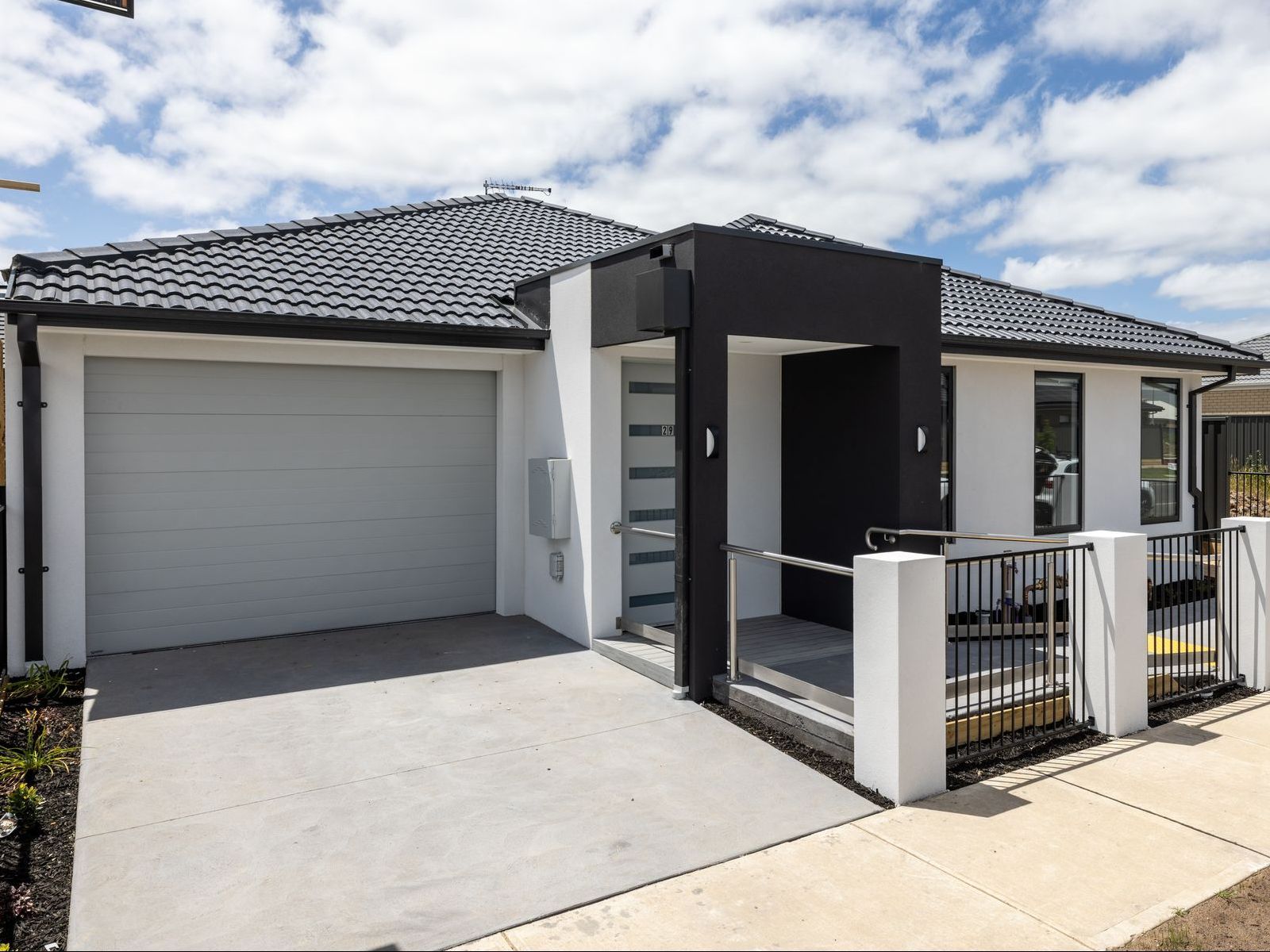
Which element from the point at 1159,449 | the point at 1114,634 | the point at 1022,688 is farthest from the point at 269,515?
the point at 1159,449

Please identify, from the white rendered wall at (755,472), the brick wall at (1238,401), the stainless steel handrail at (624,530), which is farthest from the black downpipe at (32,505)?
the brick wall at (1238,401)

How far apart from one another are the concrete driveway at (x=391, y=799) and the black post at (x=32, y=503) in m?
0.57

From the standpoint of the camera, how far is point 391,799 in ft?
15.0

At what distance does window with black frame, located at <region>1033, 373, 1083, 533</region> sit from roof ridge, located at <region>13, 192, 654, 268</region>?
19.9 ft

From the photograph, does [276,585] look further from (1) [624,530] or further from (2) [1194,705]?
(2) [1194,705]

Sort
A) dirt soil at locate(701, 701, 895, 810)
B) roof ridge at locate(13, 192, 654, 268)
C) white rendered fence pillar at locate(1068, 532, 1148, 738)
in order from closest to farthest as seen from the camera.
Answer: dirt soil at locate(701, 701, 895, 810)
white rendered fence pillar at locate(1068, 532, 1148, 738)
roof ridge at locate(13, 192, 654, 268)

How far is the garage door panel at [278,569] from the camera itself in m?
7.32

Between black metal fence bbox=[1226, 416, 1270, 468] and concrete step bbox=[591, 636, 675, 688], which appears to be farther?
black metal fence bbox=[1226, 416, 1270, 468]

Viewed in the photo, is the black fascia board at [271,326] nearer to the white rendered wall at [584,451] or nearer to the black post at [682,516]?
the white rendered wall at [584,451]

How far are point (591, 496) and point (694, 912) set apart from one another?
4.34 meters

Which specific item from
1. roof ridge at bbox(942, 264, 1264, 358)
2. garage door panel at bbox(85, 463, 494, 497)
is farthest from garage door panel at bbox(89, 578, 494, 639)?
roof ridge at bbox(942, 264, 1264, 358)

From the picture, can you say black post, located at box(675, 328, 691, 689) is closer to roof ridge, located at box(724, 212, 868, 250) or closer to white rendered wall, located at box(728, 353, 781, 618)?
white rendered wall, located at box(728, 353, 781, 618)

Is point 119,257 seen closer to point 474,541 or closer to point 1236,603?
point 474,541

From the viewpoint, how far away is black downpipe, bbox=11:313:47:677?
6.65 meters
